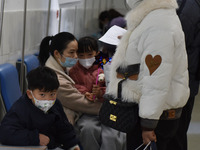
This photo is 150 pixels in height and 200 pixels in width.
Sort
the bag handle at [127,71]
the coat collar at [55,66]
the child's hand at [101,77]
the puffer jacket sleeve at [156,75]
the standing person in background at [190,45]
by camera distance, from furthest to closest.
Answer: the child's hand at [101,77]
the coat collar at [55,66]
the standing person in background at [190,45]
the bag handle at [127,71]
the puffer jacket sleeve at [156,75]

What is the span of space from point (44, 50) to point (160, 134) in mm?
1599

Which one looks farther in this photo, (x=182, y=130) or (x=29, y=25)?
(x=29, y=25)

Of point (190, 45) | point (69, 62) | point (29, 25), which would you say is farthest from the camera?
point (29, 25)

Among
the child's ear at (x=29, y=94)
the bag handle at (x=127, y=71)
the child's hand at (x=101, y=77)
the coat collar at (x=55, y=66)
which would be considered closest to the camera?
the bag handle at (x=127, y=71)

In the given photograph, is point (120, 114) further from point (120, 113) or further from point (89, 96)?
point (89, 96)

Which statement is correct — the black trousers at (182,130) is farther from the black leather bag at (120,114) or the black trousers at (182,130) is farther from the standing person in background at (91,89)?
the standing person in background at (91,89)

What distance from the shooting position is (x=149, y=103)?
1.78 m

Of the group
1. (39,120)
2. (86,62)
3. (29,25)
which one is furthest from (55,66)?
(39,120)

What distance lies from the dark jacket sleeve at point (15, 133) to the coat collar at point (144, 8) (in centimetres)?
85

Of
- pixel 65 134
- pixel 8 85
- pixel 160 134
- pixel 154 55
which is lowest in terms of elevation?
pixel 65 134

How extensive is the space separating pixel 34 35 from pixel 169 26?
6.95 ft

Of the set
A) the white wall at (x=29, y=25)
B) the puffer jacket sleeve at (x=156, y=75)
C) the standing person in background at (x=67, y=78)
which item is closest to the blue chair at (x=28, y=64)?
the white wall at (x=29, y=25)

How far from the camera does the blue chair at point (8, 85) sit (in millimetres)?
2451

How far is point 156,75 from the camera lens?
1753 mm
